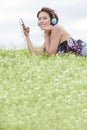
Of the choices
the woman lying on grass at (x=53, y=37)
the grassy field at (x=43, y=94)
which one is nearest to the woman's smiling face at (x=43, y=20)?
the woman lying on grass at (x=53, y=37)

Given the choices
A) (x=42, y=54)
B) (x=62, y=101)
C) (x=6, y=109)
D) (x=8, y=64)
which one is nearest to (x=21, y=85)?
(x=62, y=101)

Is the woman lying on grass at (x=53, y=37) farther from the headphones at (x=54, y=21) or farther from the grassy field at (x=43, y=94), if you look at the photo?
the grassy field at (x=43, y=94)

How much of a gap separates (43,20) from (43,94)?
7.53 meters

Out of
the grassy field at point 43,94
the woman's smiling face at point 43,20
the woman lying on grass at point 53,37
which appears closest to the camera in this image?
the grassy field at point 43,94

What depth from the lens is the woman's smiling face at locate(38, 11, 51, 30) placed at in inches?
749

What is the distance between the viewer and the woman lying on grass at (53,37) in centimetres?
1916

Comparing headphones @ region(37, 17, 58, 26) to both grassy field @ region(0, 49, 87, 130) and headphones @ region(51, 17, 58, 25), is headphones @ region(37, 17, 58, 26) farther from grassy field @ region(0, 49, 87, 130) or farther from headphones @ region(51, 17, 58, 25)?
grassy field @ region(0, 49, 87, 130)

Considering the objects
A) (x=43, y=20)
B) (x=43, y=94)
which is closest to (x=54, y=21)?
(x=43, y=20)

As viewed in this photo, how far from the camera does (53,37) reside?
19422 millimetres

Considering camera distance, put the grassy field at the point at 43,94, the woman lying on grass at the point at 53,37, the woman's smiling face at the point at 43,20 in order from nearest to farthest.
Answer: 1. the grassy field at the point at 43,94
2. the woman's smiling face at the point at 43,20
3. the woman lying on grass at the point at 53,37

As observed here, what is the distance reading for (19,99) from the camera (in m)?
11.2

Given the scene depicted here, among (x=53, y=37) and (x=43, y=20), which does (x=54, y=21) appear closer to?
(x=43, y=20)

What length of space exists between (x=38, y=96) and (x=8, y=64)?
495cm

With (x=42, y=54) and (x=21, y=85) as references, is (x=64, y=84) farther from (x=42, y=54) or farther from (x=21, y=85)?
(x=42, y=54)
